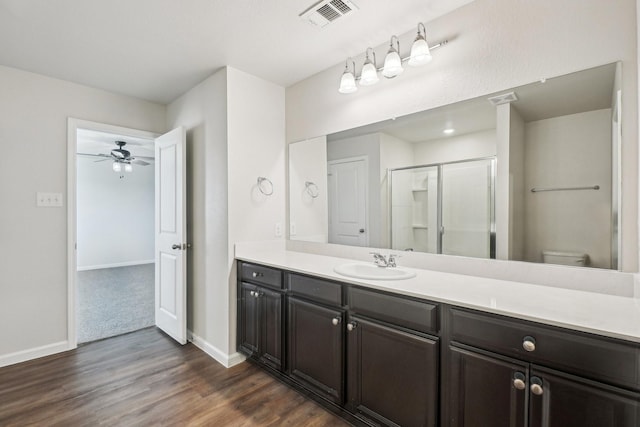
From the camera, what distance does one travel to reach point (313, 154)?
2703 mm

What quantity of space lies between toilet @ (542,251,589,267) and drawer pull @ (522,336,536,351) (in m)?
0.59

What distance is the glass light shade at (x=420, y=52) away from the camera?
5.71ft

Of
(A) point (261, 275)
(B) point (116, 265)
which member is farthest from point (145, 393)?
(B) point (116, 265)

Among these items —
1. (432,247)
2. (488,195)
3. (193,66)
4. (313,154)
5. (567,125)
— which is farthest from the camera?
(313,154)

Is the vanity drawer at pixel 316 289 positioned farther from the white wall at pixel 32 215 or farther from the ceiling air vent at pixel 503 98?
the white wall at pixel 32 215

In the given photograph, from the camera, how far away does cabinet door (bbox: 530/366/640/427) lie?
3.17ft

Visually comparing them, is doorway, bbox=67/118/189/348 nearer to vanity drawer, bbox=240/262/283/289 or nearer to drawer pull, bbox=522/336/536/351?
Answer: vanity drawer, bbox=240/262/283/289

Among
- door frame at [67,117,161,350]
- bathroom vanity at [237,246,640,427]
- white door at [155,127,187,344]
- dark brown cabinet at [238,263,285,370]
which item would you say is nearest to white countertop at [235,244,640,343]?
bathroom vanity at [237,246,640,427]

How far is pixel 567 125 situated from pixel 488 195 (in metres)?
0.47

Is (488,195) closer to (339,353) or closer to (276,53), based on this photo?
(339,353)

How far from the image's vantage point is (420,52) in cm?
175

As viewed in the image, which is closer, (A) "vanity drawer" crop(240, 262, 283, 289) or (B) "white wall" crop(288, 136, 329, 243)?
(A) "vanity drawer" crop(240, 262, 283, 289)

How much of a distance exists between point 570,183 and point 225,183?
2.23 m

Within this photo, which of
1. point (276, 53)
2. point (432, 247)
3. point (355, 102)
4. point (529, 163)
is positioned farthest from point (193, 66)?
point (529, 163)
